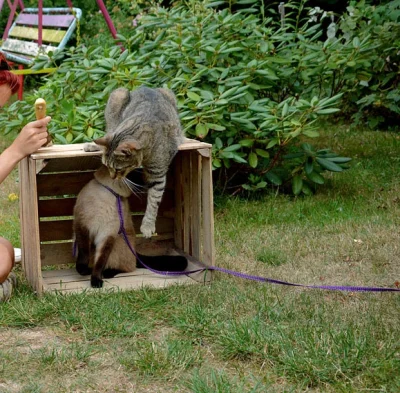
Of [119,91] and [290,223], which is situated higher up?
[119,91]

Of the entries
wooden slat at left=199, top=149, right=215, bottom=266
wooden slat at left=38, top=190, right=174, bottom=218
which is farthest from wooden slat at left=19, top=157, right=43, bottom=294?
wooden slat at left=199, top=149, right=215, bottom=266

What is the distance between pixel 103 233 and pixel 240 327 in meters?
1.05

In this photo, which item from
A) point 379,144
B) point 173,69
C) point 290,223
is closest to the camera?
point 290,223

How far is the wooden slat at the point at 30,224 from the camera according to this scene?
11.1 ft

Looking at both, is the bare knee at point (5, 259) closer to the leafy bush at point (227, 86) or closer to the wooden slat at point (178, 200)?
the wooden slat at point (178, 200)

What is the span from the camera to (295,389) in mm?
2518

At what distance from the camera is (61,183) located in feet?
13.1

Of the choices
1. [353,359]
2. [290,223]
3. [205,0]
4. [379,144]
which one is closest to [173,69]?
[205,0]

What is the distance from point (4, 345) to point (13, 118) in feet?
8.93

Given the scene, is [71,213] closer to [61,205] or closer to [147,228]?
[61,205]

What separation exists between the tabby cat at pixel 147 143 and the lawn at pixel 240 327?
0.58m

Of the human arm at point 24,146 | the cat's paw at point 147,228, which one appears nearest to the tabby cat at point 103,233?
the cat's paw at point 147,228

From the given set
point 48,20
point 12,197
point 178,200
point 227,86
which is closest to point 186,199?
point 178,200

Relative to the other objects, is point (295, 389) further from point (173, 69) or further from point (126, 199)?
point (173, 69)
